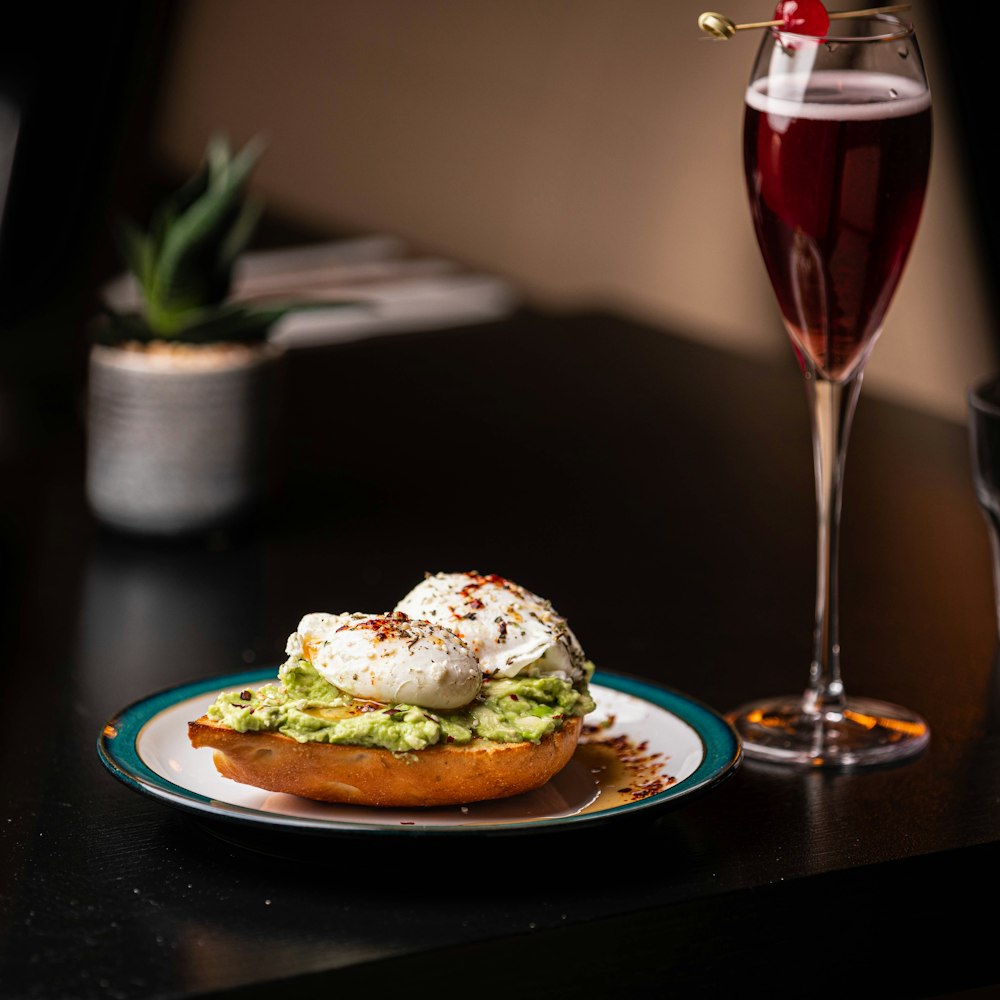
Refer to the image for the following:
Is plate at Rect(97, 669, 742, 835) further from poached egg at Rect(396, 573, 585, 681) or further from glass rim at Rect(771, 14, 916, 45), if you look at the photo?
glass rim at Rect(771, 14, 916, 45)

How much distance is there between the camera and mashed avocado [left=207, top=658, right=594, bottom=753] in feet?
2.63

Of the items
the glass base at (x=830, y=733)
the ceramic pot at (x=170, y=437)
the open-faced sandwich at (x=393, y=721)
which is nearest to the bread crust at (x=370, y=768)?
the open-faced sandwich at (x=393, y=721)

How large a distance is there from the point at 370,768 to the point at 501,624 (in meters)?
0.12

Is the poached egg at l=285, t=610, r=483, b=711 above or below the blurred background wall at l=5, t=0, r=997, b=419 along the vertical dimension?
below

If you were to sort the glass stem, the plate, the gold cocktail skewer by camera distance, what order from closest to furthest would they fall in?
the plate → the gold cocktail skewer → the glass stem

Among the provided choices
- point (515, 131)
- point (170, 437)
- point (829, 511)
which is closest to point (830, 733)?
point (829, 511)

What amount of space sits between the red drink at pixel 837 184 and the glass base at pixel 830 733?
250 millimetres

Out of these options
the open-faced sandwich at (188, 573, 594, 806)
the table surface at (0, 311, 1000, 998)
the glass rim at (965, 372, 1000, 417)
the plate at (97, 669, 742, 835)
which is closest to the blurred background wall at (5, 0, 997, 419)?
the table surface at (0, 311, 1000, 998)

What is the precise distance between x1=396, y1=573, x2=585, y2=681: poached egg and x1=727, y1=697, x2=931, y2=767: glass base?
7.8 inches

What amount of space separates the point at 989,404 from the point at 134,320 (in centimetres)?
81

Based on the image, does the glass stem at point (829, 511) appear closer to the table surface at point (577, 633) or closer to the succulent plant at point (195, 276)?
the table surface at point (577, 633)

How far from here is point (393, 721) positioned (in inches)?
31.7

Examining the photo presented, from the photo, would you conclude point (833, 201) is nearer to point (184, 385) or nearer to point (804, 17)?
point (804, 17)

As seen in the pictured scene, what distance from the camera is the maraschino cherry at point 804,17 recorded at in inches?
39.3
